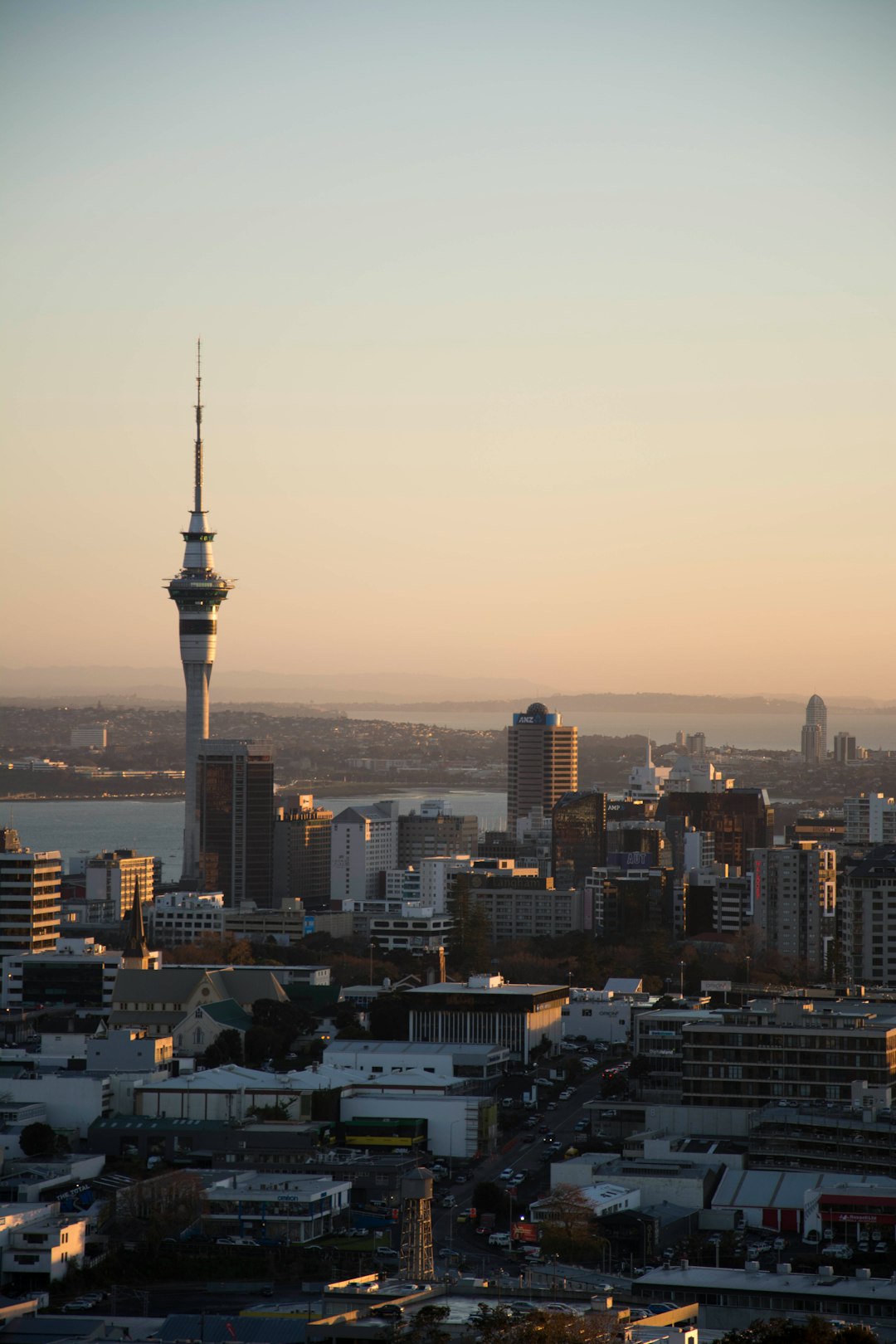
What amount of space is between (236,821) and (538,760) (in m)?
17.6

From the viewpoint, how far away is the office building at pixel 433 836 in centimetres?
7262

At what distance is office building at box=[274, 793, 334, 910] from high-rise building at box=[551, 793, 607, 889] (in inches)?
251

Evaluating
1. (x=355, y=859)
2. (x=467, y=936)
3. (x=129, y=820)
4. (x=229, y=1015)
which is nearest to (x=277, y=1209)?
(x=229, y=1015)

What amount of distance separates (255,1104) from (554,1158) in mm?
3604

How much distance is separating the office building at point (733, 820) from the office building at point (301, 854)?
958cm

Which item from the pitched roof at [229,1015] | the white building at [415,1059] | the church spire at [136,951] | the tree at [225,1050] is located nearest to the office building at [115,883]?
the church spire at [136,951]

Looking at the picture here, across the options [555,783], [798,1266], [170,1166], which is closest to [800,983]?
[170,1166]

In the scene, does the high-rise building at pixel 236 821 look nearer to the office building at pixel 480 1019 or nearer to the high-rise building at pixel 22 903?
the high-rise building at pixel 22 903

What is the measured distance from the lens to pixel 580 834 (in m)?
65.0

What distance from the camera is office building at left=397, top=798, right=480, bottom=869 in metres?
72.6

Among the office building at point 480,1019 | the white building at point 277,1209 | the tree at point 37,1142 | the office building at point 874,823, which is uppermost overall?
the office building at point 874,823

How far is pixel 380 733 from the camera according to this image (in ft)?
599

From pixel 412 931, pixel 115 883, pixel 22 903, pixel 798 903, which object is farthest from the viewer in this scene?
pixel 115 883

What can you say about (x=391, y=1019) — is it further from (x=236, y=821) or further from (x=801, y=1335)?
(x=236, y=821)
